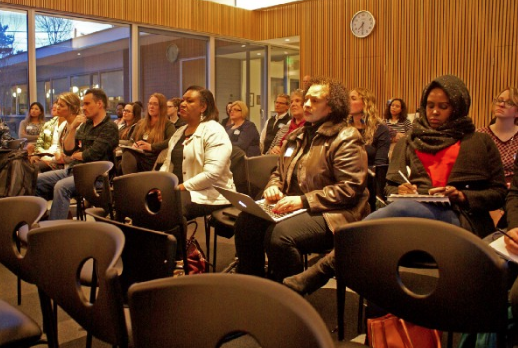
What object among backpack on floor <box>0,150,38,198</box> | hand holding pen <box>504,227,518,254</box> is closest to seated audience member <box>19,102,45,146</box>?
backpack on floor <box>0,150,38,198</box>

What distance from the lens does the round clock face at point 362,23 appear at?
9258 millimetres

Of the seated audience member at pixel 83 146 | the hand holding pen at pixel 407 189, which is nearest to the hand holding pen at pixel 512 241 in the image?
the hand holding pen at pixel 407 189

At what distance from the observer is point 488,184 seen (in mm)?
2660

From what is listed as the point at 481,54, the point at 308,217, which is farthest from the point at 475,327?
the point at 481,54

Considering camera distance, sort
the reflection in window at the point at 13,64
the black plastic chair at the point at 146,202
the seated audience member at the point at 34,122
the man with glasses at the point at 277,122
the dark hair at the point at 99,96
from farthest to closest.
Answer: the seated audience member at the point at 34,122 → the reflection in window at the point at 13,64 → the man with glasses at the point at 277,122 → the dark hair at the point at 99,96 → the black plastic chair at the point at 146,202

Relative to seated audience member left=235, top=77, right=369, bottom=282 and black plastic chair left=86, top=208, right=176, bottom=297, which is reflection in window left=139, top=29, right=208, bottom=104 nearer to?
seated audience member left=235, top=77, right=369, bottom=282

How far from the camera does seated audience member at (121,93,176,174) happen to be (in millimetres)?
5043

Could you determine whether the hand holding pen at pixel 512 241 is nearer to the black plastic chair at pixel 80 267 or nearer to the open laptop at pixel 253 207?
the open laptop at pixel 253 207

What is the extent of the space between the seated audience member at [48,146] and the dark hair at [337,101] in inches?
137

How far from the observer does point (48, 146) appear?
232 inches

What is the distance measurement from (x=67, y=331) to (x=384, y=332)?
1.94 meters

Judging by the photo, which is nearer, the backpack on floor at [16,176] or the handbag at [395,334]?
the handbag at [395,334]

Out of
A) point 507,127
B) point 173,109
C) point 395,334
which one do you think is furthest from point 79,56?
point 395,334

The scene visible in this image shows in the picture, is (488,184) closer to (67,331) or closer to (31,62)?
(67,331)
